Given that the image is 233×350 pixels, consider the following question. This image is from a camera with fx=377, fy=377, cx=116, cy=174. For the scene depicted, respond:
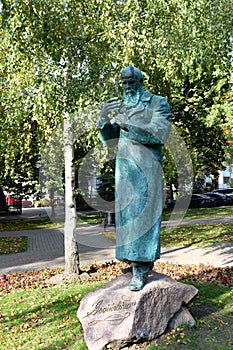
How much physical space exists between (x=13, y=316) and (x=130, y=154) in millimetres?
3616

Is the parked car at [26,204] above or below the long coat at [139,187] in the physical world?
below

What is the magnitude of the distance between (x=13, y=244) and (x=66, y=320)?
9215mm

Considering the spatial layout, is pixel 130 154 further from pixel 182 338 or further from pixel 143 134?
pixel 182 338

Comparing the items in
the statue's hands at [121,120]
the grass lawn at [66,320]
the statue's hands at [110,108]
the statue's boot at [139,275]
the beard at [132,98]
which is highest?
the beard at [132,98]

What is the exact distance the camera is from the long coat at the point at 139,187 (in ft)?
15.1

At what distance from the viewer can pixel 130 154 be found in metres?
4.71

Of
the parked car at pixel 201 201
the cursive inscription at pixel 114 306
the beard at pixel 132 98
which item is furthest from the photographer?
the parked car at pixel 201 201

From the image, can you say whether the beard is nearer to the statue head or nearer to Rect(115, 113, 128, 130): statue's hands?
the statue head

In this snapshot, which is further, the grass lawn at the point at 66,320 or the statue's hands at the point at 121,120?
the grass lawn at the point at 66,320

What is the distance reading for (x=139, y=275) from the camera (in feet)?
15.6

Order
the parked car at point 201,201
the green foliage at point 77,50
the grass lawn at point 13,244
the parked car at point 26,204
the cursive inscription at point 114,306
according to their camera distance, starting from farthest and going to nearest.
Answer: the parked car at point 26,204, the parked car at point 201,201, the grass lawn at point 13,244, the green foliage at point 77,50, the cursive inscription at point 114,306

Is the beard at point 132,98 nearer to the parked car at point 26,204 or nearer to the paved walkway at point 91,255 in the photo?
the paved walkway at point 91,255

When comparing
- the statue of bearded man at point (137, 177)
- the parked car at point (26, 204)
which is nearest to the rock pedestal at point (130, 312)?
the statue of bearded man at point (137, 177)

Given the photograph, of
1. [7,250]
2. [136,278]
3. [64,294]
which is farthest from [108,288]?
[7,250]
